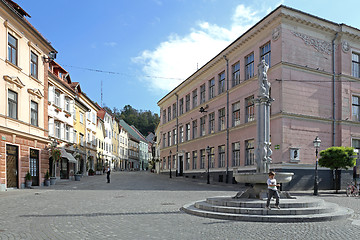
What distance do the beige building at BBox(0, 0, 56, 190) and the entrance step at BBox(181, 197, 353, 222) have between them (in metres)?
15.0

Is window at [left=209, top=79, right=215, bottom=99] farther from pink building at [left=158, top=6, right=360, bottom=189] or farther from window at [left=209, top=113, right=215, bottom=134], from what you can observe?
pink building at [left=158, top=6, right=360, bottom=189]

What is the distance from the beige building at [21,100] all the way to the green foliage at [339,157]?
20.1 metres

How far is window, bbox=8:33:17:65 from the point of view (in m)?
22.5

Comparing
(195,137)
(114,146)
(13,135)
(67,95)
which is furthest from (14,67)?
(114,146)

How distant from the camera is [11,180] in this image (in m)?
22.8

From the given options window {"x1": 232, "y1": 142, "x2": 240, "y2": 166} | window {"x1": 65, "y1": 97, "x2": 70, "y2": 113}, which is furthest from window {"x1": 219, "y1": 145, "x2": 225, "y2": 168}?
window {"x1": 65, "y1": 97, "x2": 70, "y2": 113}

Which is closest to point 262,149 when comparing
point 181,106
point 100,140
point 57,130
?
point 57,130

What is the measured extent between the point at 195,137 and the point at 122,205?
27.7 m

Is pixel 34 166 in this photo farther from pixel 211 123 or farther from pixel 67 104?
pixel 211 123

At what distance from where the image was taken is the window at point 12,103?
22.6 m

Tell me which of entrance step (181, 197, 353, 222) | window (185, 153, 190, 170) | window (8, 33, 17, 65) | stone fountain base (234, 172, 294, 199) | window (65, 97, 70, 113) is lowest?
window (185, 153, 190, 170)

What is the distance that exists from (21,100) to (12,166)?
4463mm

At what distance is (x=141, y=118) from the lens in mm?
128750

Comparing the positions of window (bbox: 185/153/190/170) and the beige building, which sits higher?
the beige building
